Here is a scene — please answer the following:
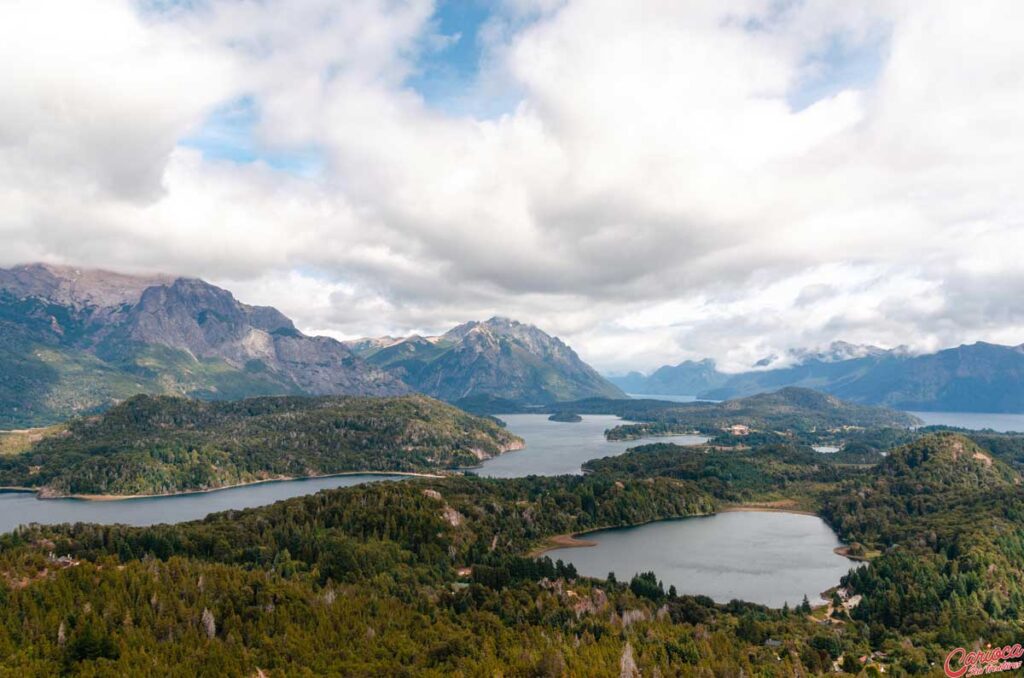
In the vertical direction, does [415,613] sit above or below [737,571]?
above

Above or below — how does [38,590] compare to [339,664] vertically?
above

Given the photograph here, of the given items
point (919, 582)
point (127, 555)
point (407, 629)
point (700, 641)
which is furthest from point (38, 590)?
point (919, 582)

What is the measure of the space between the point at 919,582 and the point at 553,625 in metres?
90.2

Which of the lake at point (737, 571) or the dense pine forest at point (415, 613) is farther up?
the dense pine forest at point (415, 613)

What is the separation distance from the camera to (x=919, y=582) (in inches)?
6053

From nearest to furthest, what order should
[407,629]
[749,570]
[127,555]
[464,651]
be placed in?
[464,651] < [407,629] < [127,555] < [749,570]

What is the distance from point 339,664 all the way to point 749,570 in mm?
119195

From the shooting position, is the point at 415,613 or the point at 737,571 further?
the point at 737,571

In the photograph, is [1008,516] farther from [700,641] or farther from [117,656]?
[117,656]

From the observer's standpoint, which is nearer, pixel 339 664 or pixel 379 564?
pixel 339 664

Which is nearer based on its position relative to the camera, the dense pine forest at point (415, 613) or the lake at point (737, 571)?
the dense pine forest at point (415, 613)

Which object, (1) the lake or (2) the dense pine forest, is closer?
(2) the dense pine forest

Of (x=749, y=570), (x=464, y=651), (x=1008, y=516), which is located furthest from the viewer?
(x=1008, y=516)

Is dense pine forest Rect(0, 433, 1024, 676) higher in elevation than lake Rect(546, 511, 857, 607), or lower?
higher
